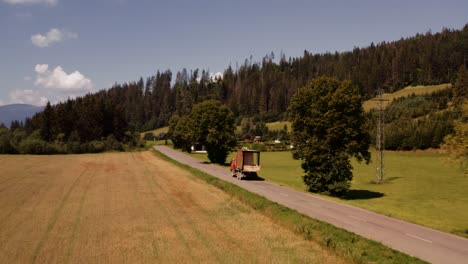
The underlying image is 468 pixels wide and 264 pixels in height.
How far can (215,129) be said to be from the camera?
239ft

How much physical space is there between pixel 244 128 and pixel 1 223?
542 feet

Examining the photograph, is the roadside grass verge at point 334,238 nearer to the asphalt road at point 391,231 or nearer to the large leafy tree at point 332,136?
the asphalt road at point 391,231

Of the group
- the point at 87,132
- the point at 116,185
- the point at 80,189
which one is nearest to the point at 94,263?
the point at 80,189

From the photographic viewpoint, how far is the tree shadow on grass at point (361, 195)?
41709 millimetres

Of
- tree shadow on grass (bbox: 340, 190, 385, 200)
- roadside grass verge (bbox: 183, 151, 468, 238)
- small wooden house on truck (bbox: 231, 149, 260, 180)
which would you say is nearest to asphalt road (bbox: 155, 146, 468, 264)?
roadside grass verge (bbox: 183, 151, 468, 238)

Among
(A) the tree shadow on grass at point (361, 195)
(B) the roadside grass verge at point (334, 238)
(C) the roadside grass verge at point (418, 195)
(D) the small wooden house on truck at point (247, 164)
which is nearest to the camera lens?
(B) the roadside grass verge at point (334, 238)

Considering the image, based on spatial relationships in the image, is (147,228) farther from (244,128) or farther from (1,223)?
(244,128)

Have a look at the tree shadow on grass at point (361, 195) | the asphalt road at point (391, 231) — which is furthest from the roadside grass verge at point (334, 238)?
the tree shadow on grass at point (361, 195)

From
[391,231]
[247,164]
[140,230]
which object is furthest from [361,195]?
[140,230]

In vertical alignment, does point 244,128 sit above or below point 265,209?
above

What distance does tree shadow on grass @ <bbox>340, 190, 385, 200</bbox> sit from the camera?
41.7 meters

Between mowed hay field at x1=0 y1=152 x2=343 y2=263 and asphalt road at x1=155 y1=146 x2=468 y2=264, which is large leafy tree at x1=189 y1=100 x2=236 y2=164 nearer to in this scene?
mowed hay field at x1=0 y1=152 x2=343 y2=263

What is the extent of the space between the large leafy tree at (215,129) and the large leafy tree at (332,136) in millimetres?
31195

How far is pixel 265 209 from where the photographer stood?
1056 inches
